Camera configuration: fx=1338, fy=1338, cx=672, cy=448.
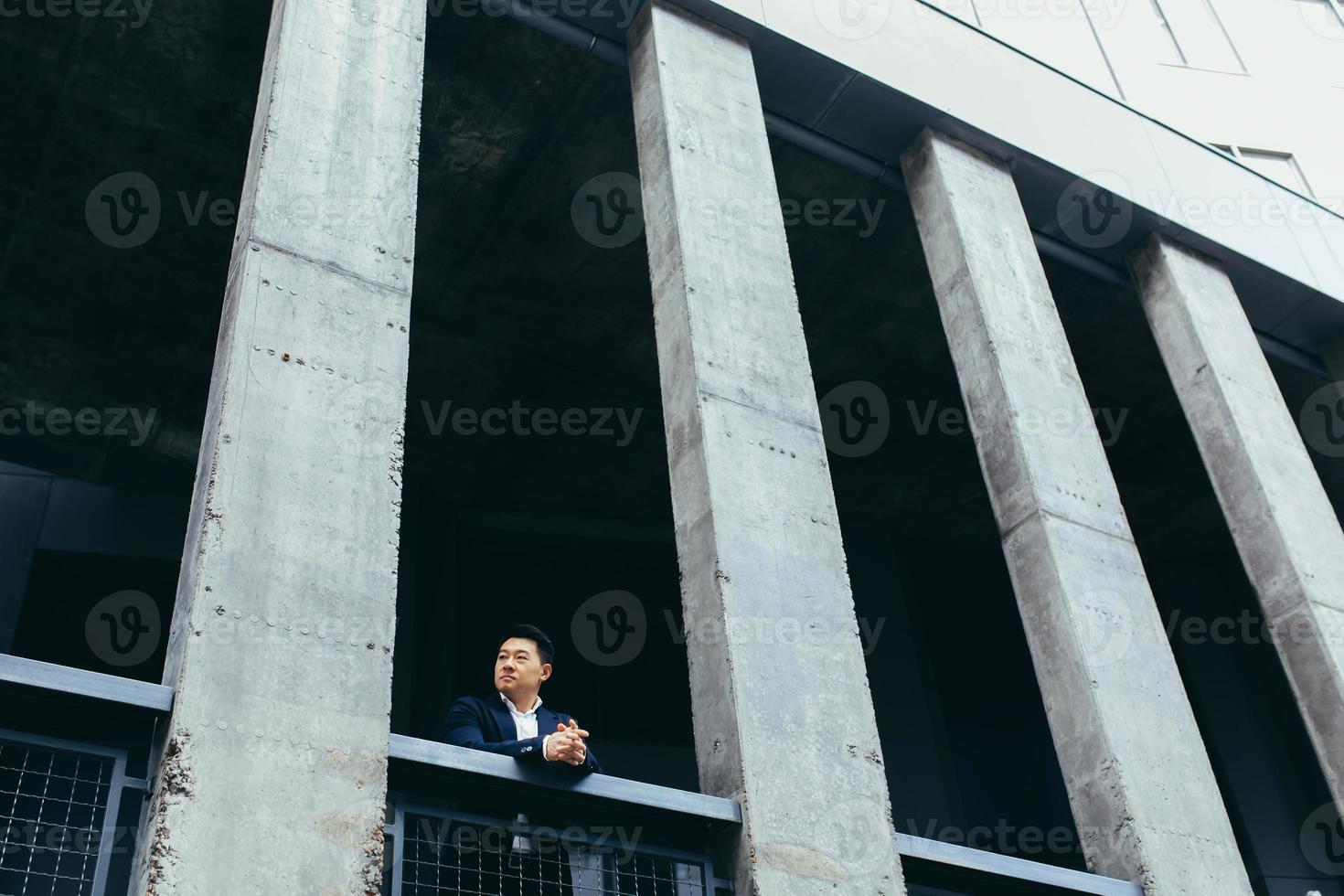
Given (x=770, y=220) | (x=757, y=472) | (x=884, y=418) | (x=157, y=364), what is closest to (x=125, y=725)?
(x=757, y=472)

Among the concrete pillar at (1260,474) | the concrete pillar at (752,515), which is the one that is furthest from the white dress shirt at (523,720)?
the concrete pillar at (1260,474)

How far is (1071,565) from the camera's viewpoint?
850 centimetres

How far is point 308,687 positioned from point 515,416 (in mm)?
9178

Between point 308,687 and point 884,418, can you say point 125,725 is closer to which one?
point 308,687

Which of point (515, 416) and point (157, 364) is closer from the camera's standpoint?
point (157, 364)

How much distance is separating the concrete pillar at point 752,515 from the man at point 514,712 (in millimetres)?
779

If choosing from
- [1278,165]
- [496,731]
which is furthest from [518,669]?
[1278,165]

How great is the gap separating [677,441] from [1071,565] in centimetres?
277

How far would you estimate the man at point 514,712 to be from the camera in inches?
237

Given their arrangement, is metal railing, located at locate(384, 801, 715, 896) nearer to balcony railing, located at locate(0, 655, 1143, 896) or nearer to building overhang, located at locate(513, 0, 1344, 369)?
balcony railing, located at locate(0, 655, 1143, 896)

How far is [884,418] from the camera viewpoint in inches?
578

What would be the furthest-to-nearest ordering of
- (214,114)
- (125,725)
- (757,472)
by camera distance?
(214,114), (757,472), (125,725)

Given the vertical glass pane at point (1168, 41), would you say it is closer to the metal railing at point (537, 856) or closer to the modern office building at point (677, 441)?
the modern office building at point (677, 441)

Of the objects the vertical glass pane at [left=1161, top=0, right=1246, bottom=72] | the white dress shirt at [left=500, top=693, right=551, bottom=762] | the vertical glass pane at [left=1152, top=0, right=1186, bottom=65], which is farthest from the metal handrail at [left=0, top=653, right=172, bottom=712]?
the vertical glass pane at [left=1161, top=0, right=1246, bottom=72]
